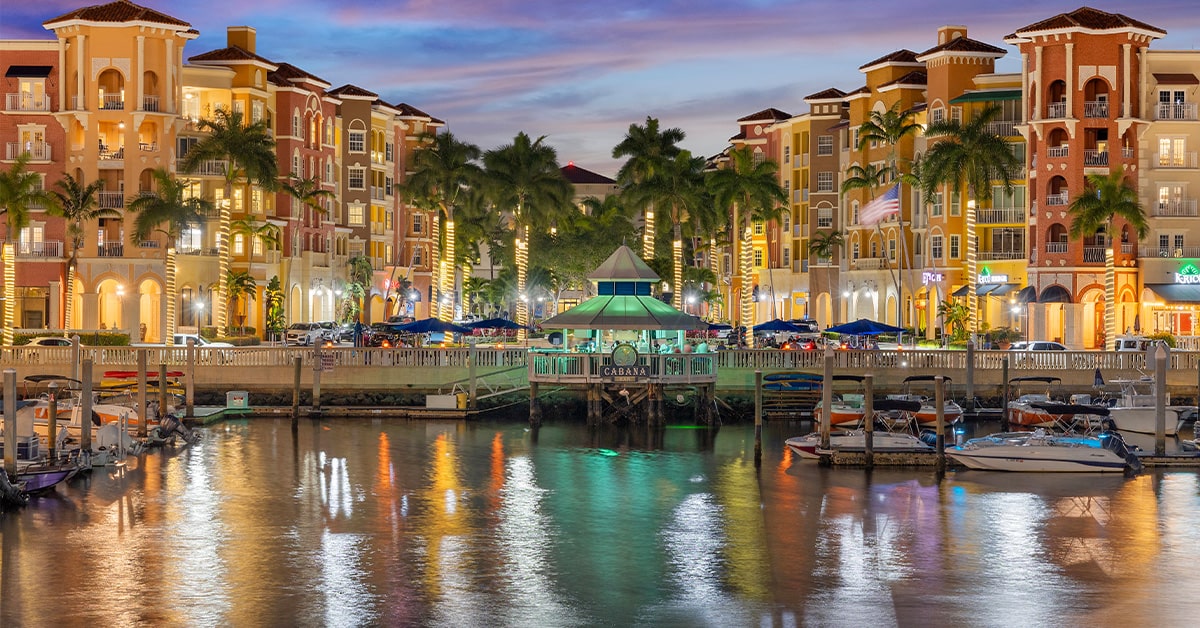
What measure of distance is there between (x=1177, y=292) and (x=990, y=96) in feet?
69.0

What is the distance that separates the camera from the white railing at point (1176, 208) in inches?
3720

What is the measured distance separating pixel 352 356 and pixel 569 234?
75082 mm

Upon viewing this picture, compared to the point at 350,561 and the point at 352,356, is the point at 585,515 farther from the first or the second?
the point at 352,356

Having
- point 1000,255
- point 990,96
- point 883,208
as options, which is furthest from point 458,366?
point 990,96

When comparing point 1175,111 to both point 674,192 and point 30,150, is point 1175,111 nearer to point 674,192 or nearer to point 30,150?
point 674,192

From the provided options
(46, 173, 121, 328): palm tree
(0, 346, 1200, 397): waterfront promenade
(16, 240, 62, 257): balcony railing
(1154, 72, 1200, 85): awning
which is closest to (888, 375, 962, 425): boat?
(0, 346, 1200, 397): waterfront promenade

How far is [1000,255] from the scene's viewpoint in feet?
343

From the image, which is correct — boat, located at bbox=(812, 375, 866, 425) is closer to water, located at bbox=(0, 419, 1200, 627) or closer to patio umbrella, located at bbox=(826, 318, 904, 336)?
water, located at bbox=(0, 419, 1200, 627)

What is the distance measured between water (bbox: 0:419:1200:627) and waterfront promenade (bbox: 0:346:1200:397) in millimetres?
12191

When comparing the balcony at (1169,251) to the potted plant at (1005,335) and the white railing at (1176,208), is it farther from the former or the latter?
the potted plant at (1005,335)

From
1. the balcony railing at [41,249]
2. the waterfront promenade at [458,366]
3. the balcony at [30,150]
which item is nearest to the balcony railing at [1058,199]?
the waterfront promenade at [458,366]

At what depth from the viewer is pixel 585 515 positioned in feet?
148

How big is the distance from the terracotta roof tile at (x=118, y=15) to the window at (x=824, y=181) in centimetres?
6095

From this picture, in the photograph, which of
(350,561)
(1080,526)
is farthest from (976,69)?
(350,561)
